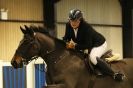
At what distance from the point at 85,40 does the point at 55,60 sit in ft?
1.69

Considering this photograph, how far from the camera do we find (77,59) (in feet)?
20.2

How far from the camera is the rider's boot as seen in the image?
20.6ft

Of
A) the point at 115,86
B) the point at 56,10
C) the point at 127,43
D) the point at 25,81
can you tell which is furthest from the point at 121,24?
the point at 115,86

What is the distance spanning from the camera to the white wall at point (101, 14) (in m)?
14.9

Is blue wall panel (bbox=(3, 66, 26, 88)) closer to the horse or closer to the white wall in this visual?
the horse

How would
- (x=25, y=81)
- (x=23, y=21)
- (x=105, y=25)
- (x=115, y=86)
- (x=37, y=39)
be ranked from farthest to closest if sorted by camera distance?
1. (x=105, y=25)
2. (x=23, y=21)
3. (x=25, y=81)
4. (x=115, y=86)
5. (x=37, y=39)

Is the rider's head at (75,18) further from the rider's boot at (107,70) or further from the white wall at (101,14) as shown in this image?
the white wall at (101,14)

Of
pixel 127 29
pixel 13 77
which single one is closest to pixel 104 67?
pixel 13 77

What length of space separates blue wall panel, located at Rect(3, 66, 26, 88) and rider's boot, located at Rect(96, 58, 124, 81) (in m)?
2.40

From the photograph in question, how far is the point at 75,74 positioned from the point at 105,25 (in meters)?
10.2

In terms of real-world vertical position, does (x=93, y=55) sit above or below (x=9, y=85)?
above

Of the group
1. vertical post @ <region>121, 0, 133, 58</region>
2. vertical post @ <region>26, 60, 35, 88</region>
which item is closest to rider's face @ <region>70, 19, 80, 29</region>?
vertical post @ <region>26, 60, 35, 88</region>

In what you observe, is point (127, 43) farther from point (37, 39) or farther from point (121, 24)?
point (37, 39)

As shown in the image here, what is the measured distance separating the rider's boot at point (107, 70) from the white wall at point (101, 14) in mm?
8434
